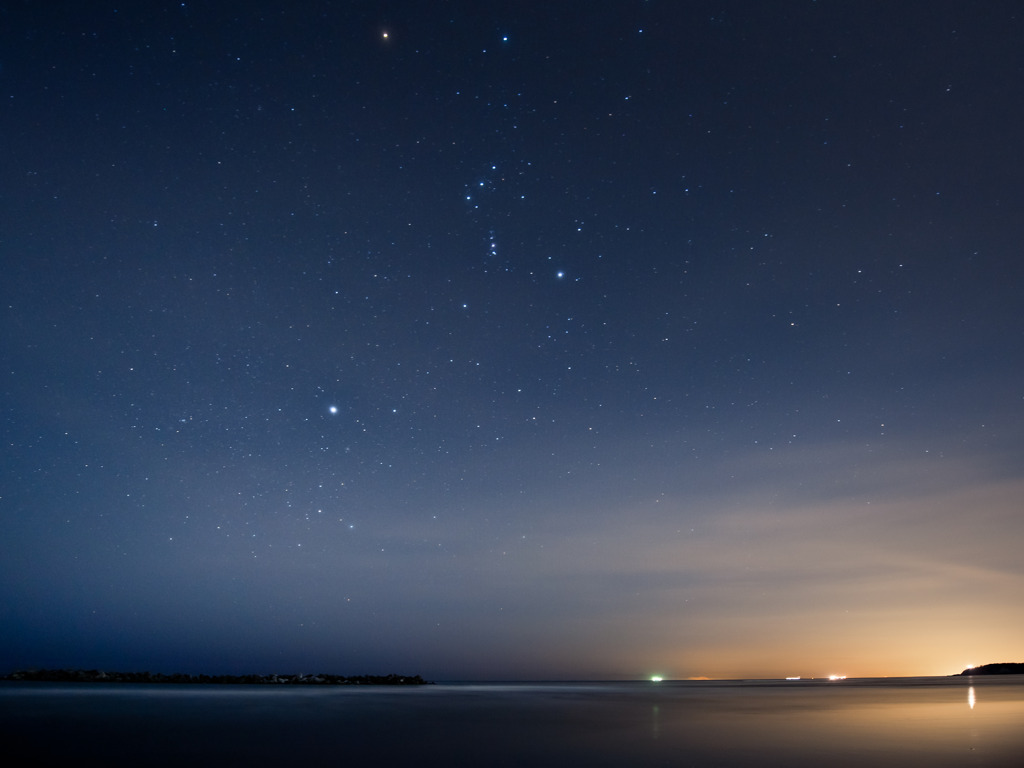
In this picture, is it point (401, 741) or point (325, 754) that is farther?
point (401, 741)

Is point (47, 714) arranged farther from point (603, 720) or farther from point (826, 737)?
point (826, 737)

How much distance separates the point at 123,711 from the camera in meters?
26.0

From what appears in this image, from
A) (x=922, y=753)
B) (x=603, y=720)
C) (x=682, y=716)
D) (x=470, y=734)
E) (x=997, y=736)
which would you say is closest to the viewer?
(x=922, y=753)

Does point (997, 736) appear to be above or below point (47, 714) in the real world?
above

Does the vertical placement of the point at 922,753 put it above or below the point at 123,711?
above

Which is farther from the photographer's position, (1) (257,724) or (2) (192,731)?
(1) (257,724)

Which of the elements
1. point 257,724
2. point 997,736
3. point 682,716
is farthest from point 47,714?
point 997,736

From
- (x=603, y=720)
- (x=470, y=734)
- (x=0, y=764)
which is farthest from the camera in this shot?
(x=603, y=720)

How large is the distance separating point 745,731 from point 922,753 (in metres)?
5.76

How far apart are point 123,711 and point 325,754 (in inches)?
679

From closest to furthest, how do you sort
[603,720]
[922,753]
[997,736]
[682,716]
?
[922,753], [997,736], [603,720], [682,716]

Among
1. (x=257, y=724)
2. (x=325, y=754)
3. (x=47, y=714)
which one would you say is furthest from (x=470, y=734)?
(x=47, y=714)

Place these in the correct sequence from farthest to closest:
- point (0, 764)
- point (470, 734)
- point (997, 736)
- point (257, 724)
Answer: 1. point (257, 724)
2. point (470, 734)
3. point (997, 736)
4. point (0, 764)

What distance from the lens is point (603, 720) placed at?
73.5ft
